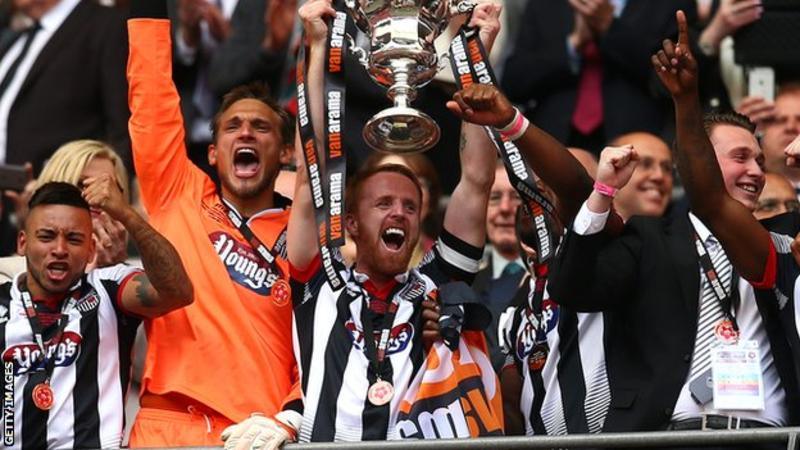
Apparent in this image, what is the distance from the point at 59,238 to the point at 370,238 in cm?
111

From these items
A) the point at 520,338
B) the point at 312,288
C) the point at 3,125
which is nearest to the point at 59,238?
the point at 312,288

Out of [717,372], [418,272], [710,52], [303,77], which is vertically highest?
[710,52]

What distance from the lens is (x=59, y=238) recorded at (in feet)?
23.5

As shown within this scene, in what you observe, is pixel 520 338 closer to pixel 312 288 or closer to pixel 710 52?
pixel 312 288

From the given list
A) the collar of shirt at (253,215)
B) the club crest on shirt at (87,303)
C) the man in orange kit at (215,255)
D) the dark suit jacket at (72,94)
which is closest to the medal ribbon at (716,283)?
the man in orange kit at (215,255)

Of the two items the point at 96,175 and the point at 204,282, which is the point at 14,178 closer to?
the point at 96,175

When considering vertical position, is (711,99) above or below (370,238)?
above

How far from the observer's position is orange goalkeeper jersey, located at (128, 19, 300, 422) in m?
7.11

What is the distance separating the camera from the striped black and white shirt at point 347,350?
6.79 metres

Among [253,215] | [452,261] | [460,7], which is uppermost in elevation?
[460,7]

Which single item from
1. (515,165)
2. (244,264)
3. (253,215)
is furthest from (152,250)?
(515,165)

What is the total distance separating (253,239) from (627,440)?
6.00ft

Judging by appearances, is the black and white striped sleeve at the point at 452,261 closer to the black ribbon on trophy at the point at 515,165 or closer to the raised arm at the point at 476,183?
the raised arm at the point at 476,183

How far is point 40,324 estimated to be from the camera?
706 centimetres
